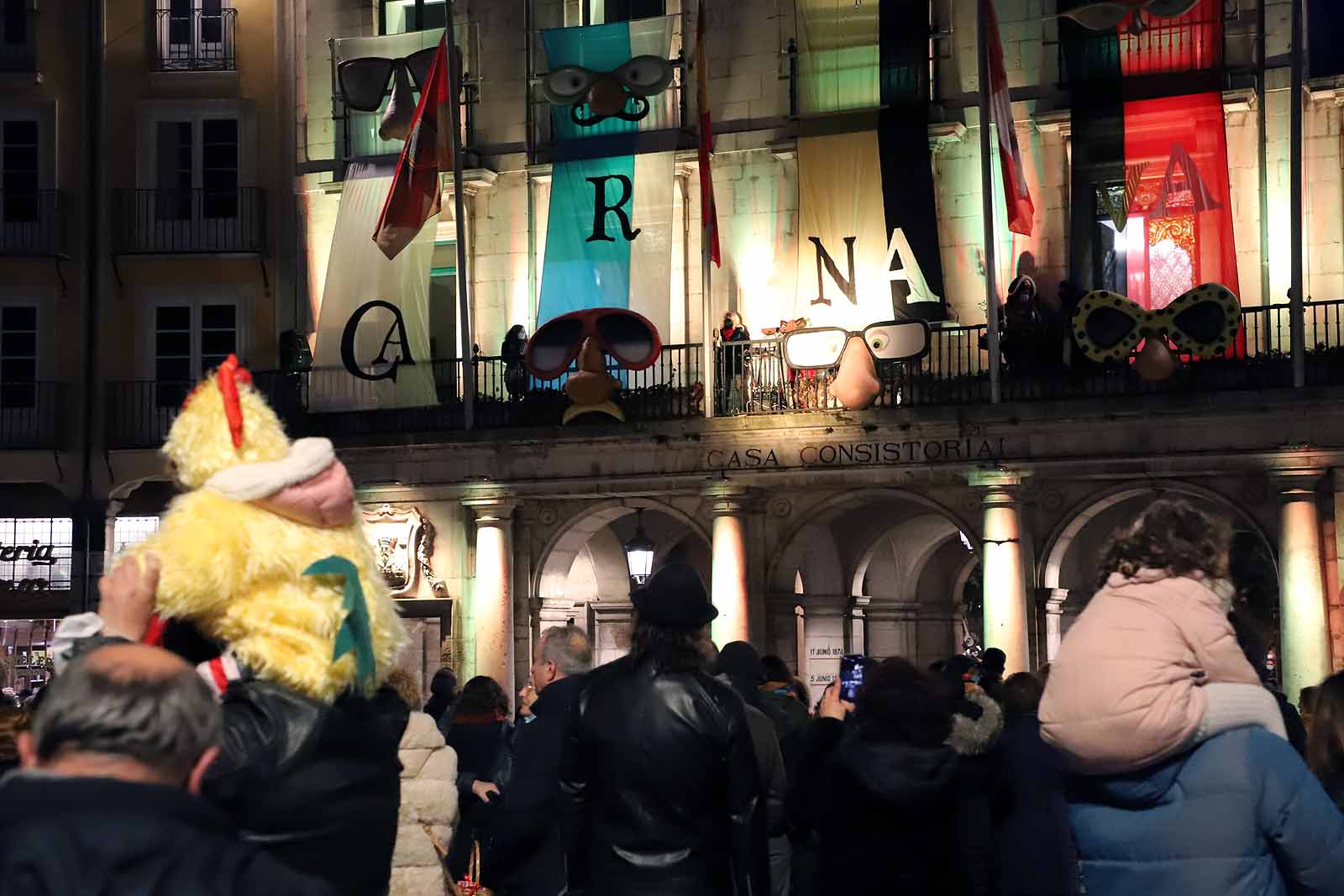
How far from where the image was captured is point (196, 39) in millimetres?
29828

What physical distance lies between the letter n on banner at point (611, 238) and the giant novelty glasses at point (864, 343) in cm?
200

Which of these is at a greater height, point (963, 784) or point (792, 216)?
point (792, 216)

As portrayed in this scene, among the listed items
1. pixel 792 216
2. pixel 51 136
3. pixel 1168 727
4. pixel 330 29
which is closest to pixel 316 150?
pixel 330 29

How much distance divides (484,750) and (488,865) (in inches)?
67.9

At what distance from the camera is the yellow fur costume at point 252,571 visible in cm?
436

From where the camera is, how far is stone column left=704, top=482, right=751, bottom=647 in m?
24.2

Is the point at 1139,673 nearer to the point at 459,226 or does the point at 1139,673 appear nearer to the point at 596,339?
the point at 596,339

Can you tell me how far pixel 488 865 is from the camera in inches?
317

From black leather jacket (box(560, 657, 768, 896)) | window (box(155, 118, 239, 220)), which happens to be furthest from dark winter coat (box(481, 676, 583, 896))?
window (box(155, 118, 239, 220))

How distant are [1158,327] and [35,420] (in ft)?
54.8

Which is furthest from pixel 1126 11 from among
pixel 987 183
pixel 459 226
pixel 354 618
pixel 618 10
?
pixel 354 618

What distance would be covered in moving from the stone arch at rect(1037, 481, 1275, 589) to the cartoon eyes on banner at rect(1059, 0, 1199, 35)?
17.5 ft

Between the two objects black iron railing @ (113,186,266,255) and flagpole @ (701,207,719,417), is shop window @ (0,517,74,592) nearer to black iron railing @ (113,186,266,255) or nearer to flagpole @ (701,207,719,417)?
black iron railing @ (113,186,266,255)

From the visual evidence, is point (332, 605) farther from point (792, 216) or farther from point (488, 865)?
point (792, 216)
